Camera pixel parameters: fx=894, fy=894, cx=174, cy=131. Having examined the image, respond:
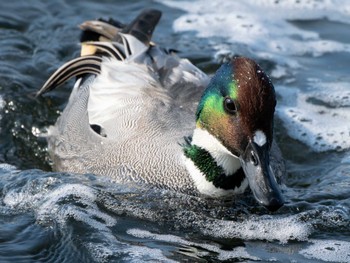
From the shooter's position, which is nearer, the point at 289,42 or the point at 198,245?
the point at 198,245

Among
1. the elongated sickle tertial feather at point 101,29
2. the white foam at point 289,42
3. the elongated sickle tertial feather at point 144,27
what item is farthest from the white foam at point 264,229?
the elongated sickle tertial feather at point 101,29

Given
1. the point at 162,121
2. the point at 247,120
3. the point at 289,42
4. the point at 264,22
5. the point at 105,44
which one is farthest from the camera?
the point at 264,22

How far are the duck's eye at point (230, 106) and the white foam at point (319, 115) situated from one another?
1.80m

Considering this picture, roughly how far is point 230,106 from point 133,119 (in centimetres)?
100

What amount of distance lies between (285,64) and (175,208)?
2.99 metres

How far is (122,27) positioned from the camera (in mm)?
7137

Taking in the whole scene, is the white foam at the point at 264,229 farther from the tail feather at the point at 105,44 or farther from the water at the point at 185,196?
the tail feather at the point at 105,44

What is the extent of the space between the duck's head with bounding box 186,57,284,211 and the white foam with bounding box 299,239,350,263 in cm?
36

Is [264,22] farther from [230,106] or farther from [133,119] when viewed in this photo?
[230,106]

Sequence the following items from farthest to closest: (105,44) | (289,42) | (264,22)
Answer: (264,22), (289,42), (105,44)

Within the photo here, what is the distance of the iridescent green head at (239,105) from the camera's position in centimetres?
475

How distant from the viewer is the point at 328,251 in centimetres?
489

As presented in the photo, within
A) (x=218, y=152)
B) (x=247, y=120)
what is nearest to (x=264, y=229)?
(x=218, y=152)

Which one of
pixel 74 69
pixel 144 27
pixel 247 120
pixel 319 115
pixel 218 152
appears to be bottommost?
pixel 319 115
